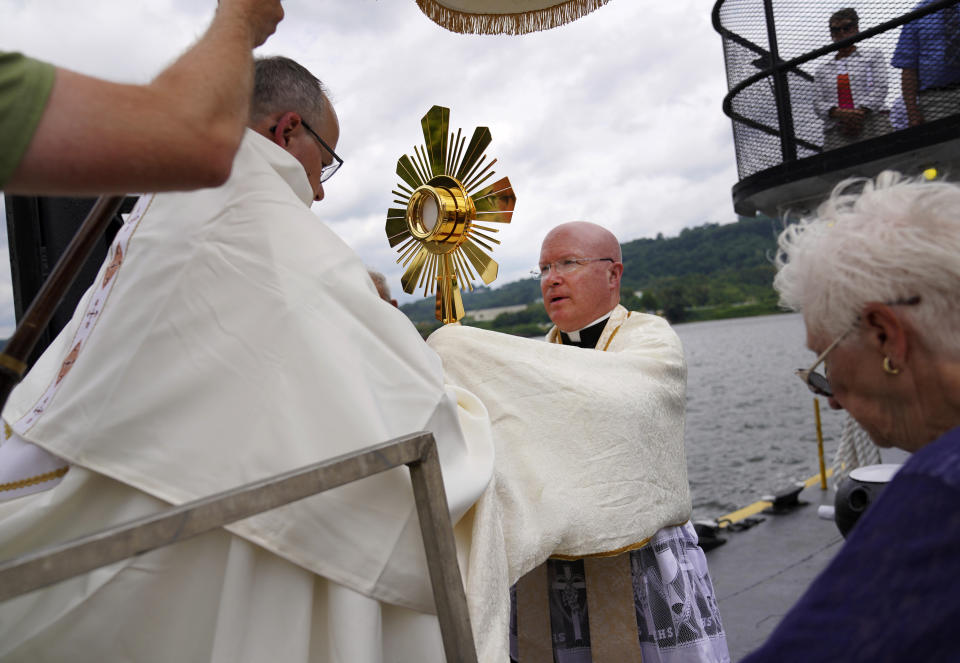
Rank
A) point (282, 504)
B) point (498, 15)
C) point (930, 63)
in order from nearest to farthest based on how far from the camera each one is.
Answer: point (282, 504)
point (498, 15)
point (930, 63)

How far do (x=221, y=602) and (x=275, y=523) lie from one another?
0.16 m

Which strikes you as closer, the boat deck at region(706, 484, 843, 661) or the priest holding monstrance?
the priest holding monstrance

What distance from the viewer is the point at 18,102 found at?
0.86 metres

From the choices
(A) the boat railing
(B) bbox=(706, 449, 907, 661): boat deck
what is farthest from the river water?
(A) the boat railing

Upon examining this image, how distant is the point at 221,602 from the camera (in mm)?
1239

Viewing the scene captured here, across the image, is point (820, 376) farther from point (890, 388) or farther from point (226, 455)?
point (226, 455)

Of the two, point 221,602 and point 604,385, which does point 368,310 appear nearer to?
point 221,602

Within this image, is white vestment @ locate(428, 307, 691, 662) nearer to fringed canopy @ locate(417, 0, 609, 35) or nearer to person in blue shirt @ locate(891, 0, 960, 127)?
fringed canopy @ locate(417, 0, 609, 35)

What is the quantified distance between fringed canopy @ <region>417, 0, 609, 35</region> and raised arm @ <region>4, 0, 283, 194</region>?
1544mm

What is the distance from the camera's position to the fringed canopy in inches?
96.9

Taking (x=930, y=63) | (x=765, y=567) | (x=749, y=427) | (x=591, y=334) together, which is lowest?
(x=749, y=427)

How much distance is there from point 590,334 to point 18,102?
255 cm

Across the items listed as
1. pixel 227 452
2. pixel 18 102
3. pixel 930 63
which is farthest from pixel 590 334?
pixel 930 63

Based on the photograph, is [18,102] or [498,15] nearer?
[18,102]
